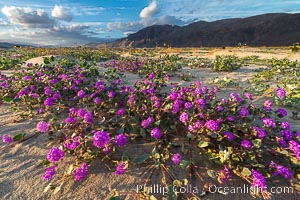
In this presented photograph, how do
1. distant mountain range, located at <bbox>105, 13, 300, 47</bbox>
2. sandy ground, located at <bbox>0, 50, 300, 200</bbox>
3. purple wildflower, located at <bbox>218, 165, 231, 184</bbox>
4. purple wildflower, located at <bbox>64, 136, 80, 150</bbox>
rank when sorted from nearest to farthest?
purple wildflower, located at <bbox>218, 165, 231, 184</bbox>
sandy ground, located at <bbox>0, 50, 300, 200</bbox>
purple wildflower, located at <bbox>64, 136, 80, 150</bbox>
distant mountain range, located at <bbox>105, 13, 300, 47</bbox>

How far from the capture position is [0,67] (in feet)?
32.1

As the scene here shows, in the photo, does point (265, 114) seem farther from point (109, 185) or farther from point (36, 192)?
point (36, 192)

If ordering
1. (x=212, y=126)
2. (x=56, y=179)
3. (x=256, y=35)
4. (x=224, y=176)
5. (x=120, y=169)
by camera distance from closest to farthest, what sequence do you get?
(x=224, y=176) < (x=120, y=169) < (x=56, y=179) < (x=212, y=126) < (x=256, y=35)

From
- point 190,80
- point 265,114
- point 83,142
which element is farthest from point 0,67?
point 265,114

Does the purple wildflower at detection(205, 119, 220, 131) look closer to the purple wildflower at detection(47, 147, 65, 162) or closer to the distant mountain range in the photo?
the purple wildflower at detection(47, 147, 65, 162)

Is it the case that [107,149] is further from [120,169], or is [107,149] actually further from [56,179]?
[56,179]

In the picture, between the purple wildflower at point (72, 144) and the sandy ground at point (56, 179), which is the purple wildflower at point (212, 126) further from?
the purple wildflower at point (72, 144)

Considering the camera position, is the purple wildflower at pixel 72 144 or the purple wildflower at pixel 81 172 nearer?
the purple wildflower at pixel 81 172

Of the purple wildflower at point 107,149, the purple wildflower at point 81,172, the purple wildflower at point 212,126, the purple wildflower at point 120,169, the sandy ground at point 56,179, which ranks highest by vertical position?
the purple wildflower at point 212,126

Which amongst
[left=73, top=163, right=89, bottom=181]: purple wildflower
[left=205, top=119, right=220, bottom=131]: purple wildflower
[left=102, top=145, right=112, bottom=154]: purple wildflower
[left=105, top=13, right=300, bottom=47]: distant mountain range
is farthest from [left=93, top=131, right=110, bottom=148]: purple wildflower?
[left=105, top=13, right=300, bottom=47]: distant mountain range

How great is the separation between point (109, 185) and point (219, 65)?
840cm

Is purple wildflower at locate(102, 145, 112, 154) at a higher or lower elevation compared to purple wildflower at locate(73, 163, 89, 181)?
higher

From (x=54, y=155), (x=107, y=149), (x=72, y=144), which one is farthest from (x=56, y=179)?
(x=107, y=149)

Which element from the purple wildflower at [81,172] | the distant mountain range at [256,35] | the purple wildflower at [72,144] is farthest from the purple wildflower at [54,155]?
the distant mountain range at [256,35]
